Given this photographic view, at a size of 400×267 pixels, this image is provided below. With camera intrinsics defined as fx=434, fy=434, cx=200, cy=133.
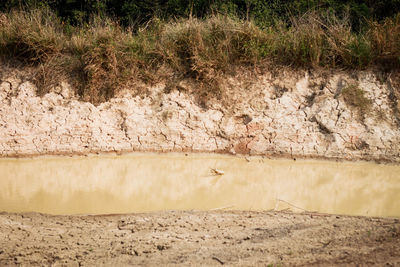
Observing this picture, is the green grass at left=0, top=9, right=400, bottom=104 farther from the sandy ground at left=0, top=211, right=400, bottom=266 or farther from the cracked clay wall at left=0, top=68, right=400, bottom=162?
the sandy ground at left=0, top=211, right=400, bottom=266

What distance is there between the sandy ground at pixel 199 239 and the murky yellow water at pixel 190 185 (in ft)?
2.28

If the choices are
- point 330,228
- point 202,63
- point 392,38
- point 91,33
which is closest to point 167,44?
point 202,63

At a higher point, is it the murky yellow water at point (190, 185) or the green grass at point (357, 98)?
the green grass at point (357, 98)

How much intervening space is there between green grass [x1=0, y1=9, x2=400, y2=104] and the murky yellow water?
1.63 meters

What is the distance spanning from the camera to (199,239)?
5020 millimetres

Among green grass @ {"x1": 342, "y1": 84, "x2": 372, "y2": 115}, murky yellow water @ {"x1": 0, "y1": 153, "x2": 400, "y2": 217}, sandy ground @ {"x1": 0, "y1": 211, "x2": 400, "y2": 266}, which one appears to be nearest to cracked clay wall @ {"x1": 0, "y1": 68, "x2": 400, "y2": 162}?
green grass @ {"x1": 342, "y1": 84, "x2": 372, "y2": 115}

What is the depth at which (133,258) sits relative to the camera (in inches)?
181

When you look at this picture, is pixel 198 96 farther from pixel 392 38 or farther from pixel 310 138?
pixel 392 38

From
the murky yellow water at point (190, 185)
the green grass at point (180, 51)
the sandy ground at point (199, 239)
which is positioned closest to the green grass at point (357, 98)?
the green grass at point (180, 51)

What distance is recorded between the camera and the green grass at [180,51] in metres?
8.78

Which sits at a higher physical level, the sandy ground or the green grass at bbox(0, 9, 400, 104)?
the green grass at bbox(0, 9, 400, 104)

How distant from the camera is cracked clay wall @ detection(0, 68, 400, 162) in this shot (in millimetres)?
8227

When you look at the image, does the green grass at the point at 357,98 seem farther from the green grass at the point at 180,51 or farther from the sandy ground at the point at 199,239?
the sandy ground at the point at 199,239

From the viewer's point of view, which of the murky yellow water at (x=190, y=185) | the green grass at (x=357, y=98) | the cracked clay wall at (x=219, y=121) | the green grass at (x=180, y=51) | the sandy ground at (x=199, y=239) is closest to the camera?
the sandy ground at (x=199, y=239)
